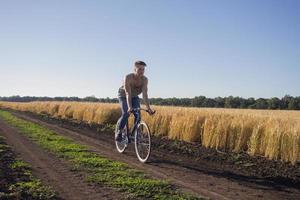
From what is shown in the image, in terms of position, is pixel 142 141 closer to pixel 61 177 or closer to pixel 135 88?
pixel 135 88

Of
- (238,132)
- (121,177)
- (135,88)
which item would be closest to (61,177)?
(121,177)

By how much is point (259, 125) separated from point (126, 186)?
6177 mm

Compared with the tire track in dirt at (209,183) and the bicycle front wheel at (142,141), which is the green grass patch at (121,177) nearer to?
the tire track in dirt at (209,183)

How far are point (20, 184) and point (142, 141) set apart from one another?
12.5ft

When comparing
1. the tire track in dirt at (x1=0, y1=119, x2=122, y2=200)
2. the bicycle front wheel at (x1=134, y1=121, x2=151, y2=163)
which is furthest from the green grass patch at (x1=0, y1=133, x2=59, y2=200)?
the bicycle front wheel at (x1=134, y1=121, x2=151, y2=163)

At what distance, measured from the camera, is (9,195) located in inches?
256

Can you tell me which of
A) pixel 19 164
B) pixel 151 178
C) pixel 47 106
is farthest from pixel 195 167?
pixel 47 106

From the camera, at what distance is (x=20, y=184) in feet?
23.9

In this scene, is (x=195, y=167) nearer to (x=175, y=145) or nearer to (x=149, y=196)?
(x=149, y=196)

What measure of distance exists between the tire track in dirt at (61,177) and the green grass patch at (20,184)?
162 millimetres

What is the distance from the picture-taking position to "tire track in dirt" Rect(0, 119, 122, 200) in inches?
262

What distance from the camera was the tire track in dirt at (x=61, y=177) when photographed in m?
6.66

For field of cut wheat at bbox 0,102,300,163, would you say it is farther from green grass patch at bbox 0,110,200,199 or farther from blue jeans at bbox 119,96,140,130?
green grass patch at bbox 0,110,200,199

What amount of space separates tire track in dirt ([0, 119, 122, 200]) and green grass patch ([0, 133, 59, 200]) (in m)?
0.16
